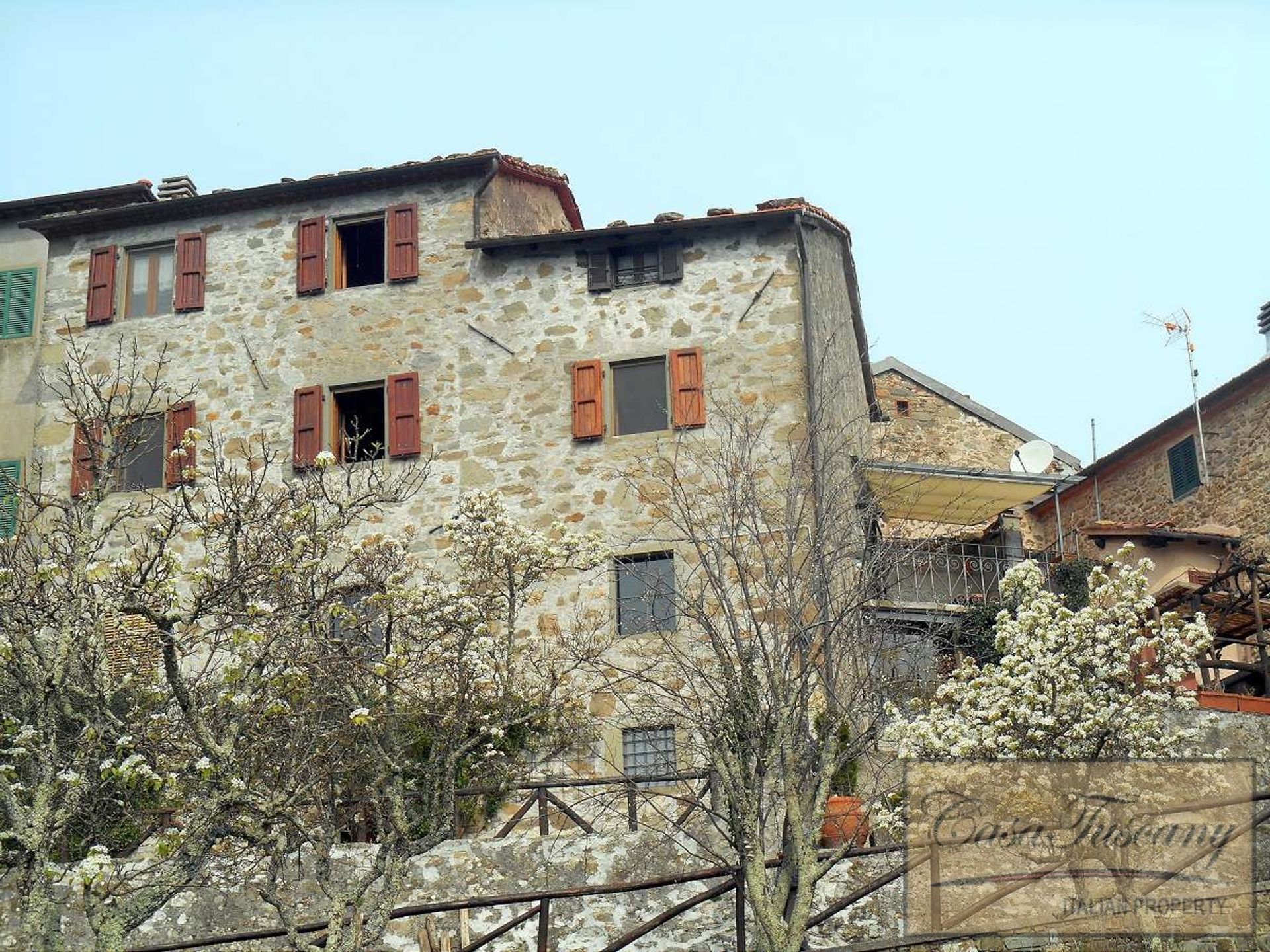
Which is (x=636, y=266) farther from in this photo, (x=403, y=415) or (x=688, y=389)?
(x=403, y=415)

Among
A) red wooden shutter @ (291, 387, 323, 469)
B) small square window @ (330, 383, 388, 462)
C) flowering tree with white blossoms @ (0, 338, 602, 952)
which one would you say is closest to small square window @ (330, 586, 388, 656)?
flowering tree with white blossoms @ (0, 338, 602, 952)

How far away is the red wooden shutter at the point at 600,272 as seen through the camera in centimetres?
2294

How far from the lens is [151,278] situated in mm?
24781

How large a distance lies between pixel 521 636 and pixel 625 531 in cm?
182

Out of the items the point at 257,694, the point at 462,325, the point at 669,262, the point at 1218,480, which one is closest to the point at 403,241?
the point at 462,325

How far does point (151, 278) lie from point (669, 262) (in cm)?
760

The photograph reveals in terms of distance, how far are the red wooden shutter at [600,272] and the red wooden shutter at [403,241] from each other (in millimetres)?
2407

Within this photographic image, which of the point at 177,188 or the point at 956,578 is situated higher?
the point at 177,188

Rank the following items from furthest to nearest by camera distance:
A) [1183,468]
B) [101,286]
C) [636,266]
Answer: [1183,468] → [101,286] → [636,266]

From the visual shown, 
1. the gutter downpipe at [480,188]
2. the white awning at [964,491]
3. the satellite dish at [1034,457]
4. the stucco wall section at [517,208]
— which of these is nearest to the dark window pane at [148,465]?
the gutter downpipe at [480,188]

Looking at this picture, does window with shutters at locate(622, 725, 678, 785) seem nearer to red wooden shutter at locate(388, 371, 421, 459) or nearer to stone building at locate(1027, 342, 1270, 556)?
red wooden shutter at locate(388, 371, 421, 459)

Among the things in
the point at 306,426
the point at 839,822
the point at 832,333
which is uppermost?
the point at 832,333

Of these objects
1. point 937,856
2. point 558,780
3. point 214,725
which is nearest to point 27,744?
point 214,725

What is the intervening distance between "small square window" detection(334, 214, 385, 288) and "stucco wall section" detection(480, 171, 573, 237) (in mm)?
1554
